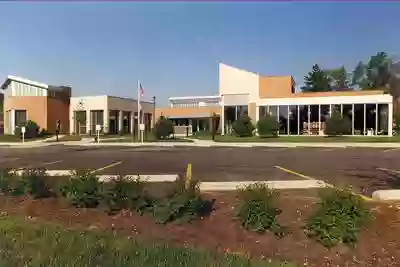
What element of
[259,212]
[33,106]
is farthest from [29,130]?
[259,212]

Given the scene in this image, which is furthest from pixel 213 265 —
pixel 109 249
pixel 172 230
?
pixel 172 230

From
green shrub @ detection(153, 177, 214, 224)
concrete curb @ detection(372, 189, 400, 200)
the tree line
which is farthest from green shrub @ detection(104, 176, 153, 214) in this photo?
the tree line

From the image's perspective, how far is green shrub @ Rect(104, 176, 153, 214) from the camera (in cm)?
748

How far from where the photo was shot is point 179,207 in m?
6.96

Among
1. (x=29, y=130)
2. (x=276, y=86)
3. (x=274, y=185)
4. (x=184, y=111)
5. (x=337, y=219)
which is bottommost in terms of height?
(x=274, y=185)

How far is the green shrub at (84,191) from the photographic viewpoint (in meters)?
7.79

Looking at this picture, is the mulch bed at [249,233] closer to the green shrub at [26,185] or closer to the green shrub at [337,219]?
the green shrub at [337,219]

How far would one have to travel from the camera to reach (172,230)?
679 centimetres

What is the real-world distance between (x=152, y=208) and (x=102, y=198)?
3.24 feet

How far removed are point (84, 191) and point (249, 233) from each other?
2.96 m

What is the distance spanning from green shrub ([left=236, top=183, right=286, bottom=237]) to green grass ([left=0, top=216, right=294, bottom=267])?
120 centimetres

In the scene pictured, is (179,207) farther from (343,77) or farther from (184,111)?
(343,77)

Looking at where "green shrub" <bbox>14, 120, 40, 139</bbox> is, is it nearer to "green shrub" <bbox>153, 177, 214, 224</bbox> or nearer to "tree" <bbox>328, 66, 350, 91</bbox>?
"green shrub" <bbox>153, 177, 214, 224</bbox>

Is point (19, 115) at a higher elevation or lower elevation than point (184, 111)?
lower
